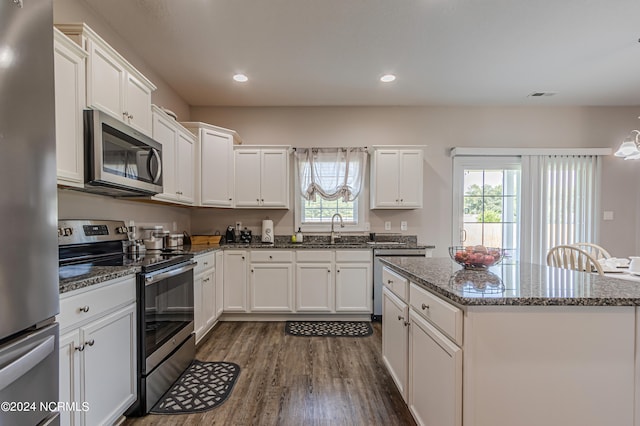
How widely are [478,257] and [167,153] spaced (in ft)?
8.92

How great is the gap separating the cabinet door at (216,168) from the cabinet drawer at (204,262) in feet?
2.32

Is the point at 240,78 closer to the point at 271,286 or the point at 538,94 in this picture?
the point at 271,286

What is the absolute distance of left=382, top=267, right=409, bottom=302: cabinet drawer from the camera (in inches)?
70.6

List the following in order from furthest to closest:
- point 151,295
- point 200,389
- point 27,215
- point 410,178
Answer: point 410,178
point 200,389
point 151,295
point 27,215

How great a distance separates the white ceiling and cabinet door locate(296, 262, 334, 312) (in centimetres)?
214

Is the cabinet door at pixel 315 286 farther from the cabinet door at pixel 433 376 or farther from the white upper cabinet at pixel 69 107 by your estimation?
the white upper cabinet at pixel 69 107

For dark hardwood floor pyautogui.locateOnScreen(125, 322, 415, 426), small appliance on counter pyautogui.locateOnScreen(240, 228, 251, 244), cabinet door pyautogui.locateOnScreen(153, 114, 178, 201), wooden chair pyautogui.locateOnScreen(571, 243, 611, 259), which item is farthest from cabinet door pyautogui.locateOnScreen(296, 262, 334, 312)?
wooden chair pyautogui.locateOnScreen(571, 243, 611, 259)

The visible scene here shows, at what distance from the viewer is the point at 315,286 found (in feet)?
11.6

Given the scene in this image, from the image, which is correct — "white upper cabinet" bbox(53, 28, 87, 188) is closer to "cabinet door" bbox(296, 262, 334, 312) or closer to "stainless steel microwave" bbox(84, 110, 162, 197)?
"stainless steel microwave" bbox(84, 110, 162, 197)

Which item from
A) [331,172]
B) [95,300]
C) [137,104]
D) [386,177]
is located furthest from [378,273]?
[137,104]

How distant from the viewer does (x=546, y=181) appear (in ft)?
13.5

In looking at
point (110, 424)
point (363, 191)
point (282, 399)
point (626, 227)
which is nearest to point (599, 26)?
point (363, 191)

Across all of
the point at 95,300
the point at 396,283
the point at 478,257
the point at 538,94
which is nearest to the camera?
the point at 95,300

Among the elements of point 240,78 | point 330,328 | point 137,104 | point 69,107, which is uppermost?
point 240,78
